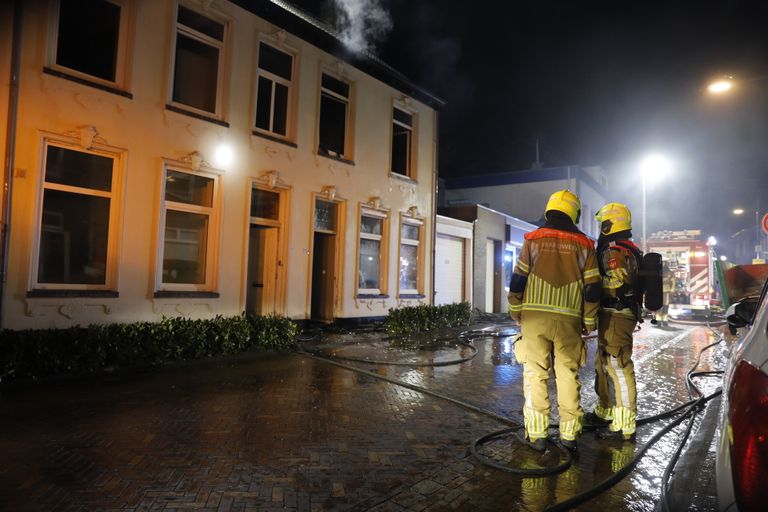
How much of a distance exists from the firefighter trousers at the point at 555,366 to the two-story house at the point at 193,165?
21.4ft

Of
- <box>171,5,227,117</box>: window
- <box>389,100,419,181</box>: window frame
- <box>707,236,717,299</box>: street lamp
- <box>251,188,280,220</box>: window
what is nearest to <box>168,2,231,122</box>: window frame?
<box>171,5,227,117</box>: window

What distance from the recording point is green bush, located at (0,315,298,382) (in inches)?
215

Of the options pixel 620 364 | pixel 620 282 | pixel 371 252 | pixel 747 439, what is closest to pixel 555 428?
pixel 620 364

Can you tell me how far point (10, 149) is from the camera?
634 cm

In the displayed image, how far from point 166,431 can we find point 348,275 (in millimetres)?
7383

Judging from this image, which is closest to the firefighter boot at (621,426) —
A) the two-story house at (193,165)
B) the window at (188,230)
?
the two-story house at (193,165)

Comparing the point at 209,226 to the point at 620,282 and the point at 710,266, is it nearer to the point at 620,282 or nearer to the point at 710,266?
the point at 620,282

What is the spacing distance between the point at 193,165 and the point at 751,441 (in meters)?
8.61

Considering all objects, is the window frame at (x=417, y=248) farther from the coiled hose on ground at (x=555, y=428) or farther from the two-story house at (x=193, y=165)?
the coiled hose on ground at (x=555, y=428)

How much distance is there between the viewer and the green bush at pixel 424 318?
10.8 m

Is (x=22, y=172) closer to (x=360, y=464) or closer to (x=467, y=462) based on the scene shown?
(x=360, y=464)

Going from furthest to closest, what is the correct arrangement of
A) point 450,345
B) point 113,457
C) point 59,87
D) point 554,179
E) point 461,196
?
1. point 461,196
2. point 554,179
3. point 450,345
4. point 59,87
5. point 113,457

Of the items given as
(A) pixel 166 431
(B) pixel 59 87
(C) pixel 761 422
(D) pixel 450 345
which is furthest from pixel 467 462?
(B) pixel 59 87

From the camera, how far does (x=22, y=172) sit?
6461 mm
